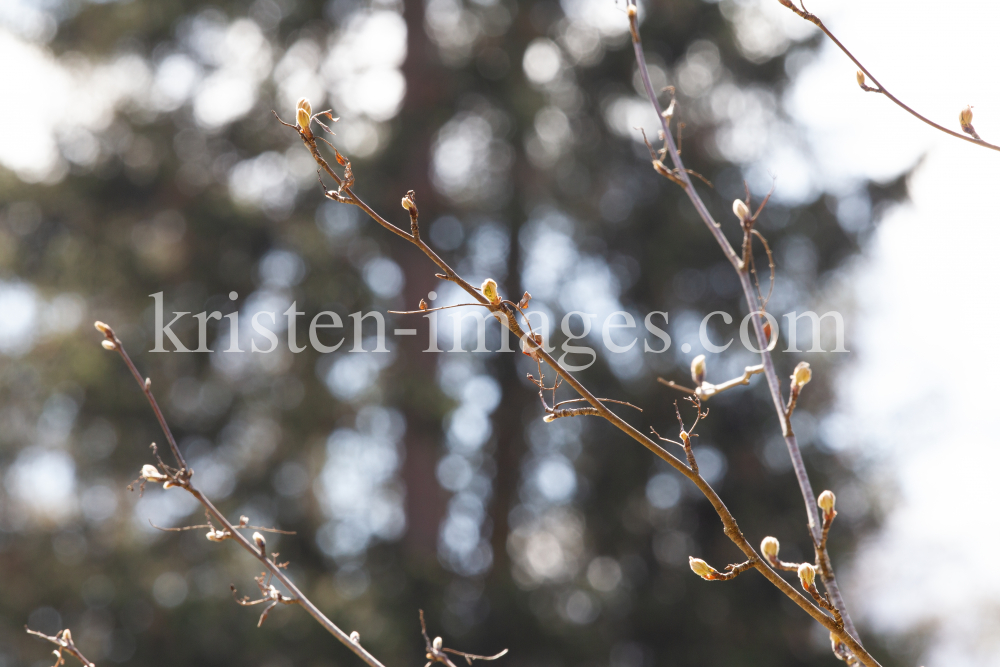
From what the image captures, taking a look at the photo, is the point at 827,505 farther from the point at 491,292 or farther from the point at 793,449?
the point at 491,292

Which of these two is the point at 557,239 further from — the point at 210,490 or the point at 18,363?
the point at 18,363

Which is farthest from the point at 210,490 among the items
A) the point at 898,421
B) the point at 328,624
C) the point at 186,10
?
the point at 898,421

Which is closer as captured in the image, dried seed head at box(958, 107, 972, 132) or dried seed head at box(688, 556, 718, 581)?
dried seed head at box(688, 556, 718, 581)

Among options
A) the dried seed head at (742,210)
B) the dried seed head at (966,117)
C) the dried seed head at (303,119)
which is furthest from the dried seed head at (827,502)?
the dried seed head at (303,119)

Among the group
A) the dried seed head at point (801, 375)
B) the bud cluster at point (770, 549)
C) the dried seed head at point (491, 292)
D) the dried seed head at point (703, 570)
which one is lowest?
the dried seed head at point (703, 570)

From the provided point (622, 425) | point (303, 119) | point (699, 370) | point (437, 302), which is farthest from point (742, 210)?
point (437, 302)

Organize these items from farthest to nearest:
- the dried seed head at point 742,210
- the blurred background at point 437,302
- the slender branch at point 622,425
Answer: the blurred background at point 437,302 < the dried seed head at point 742,210 < the slender branch at point 622,425

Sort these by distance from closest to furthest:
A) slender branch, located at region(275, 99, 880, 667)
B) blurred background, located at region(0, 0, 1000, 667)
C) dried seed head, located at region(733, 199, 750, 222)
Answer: slender branch, located at region(275, 99, 880, 667), dried seed head, located at region(733, 199, 750, 222), blurred background, located at region(0, 0, 1000, 667)

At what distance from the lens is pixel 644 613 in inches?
153

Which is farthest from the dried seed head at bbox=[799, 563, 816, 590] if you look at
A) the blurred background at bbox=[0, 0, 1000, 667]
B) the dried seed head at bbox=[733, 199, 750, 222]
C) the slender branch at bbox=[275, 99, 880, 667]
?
the blurred background at bbox=[0, 0, 1000, 667]

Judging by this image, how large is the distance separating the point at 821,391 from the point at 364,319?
3.20 meters

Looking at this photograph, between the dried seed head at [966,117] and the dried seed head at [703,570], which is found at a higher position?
the dried seed head at [966,117]

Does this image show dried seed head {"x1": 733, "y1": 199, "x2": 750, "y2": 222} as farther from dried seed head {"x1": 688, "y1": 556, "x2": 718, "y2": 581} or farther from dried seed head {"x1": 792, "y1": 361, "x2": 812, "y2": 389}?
dried seed head {"x1": 688, "y1": 556, "x2": 718, "y2": 581}

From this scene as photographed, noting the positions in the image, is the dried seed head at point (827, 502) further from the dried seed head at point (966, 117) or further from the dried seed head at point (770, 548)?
the dried seed head at point (966, 117)
